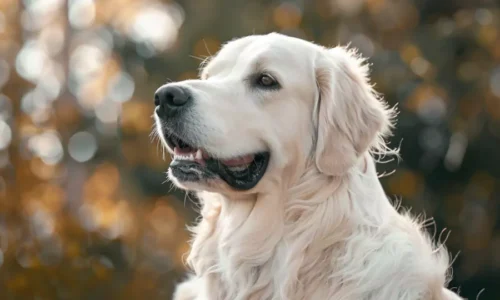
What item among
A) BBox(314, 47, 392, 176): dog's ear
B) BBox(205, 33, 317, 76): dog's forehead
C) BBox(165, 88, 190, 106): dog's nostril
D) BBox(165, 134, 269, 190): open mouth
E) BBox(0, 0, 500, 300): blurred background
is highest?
BBox(205, 33, 317, 76): dog's forehead

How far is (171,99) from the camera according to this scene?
3.53m

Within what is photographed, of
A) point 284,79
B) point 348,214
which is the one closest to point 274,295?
point 348,214

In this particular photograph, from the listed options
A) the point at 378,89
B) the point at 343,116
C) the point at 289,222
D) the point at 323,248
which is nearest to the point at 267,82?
the point at 343,116

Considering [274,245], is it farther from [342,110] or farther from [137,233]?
[137,233]

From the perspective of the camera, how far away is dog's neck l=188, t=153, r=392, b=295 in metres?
3.57

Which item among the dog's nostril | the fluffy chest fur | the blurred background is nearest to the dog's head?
the dog's nostril

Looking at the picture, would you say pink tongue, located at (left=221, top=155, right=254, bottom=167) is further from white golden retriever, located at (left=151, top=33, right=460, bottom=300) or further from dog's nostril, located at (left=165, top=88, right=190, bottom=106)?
dog's nostril, located at (left=165, top=88, right=190, bottom=106)

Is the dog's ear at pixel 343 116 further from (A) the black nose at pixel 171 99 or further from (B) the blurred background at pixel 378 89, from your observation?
(B) the blurred background at pixel 378 89

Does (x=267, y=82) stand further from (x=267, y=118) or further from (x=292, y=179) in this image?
(x=292, y=179)

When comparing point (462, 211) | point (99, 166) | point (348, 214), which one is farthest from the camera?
point (99, 166)

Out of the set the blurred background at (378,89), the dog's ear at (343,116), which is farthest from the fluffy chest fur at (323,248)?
the blurred background at (378,89)

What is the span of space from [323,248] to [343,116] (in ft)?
2.07

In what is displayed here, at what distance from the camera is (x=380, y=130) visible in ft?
12.3

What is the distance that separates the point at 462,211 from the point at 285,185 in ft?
30.9
